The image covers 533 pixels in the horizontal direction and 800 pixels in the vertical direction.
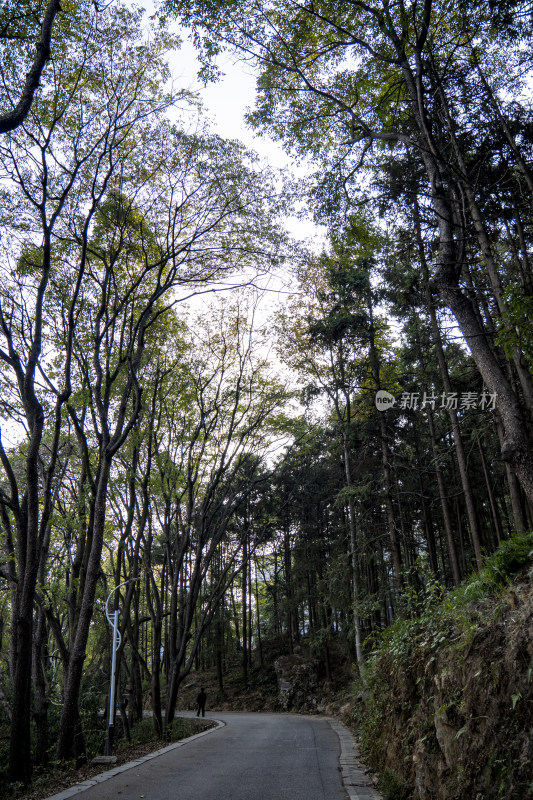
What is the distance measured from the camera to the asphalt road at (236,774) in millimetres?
5715

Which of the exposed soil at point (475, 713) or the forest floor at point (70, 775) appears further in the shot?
the forest floor at point (70, 775)

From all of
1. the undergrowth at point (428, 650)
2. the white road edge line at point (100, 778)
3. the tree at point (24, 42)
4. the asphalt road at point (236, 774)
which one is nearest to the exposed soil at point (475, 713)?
the undergrowth at point (428, 650)

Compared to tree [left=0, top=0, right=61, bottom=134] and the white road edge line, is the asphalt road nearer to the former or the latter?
the white road edge line

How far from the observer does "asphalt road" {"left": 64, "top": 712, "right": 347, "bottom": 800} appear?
18.7 ft

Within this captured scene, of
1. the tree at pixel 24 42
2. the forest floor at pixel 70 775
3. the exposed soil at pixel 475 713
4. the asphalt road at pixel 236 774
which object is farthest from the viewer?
the forest floor at pixel 70 775

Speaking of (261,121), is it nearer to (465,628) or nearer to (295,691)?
(465,628)

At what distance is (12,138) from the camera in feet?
27.3

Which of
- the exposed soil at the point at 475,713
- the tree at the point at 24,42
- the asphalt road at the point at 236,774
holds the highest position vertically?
the tree at the point at 24,42

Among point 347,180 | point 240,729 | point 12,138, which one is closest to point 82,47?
point 12,138

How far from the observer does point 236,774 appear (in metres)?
7.03

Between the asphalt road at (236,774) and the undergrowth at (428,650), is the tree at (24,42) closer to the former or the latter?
the undergrowth at (428,650)

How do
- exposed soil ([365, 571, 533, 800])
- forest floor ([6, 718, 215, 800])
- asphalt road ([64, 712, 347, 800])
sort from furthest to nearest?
forest floor ([6, 718, 215, 800])
asphalt road ([64, 712, 347, 800])
exposed soil ([365, 571, 533, 800])

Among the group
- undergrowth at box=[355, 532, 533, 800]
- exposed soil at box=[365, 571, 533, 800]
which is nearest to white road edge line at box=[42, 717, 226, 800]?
undergrowth at box=[355, 532, 533, 800]

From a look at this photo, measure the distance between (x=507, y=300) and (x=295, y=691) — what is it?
2495 centimetres
